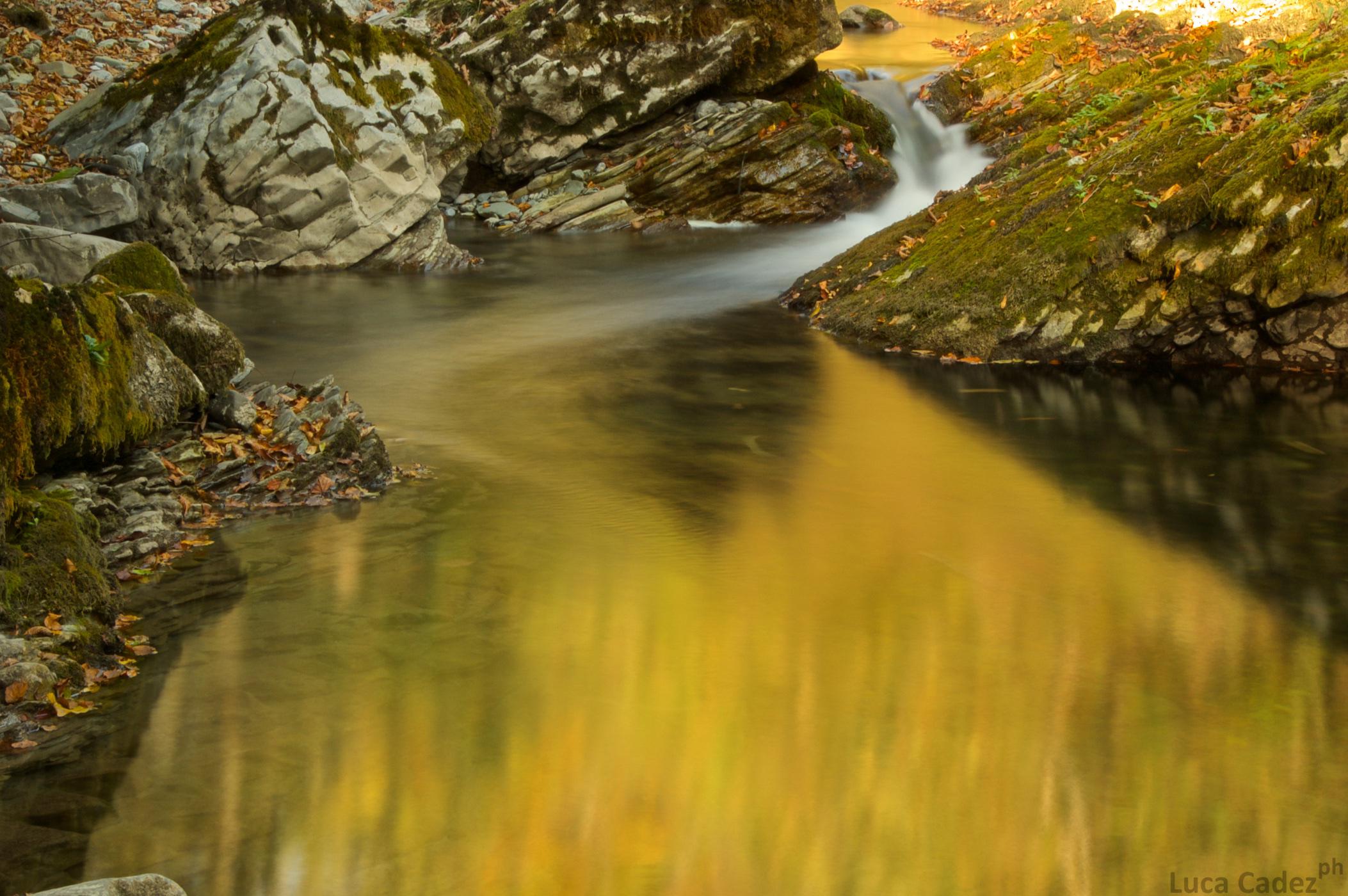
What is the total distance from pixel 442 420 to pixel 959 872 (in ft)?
21.5

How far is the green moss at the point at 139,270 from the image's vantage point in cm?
853

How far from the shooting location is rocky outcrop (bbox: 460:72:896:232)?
19.2 m

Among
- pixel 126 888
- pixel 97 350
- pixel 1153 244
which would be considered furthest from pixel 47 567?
pixel 1153 244

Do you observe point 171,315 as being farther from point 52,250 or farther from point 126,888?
point 126,888

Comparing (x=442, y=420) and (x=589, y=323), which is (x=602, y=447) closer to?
(x=442, y=420)

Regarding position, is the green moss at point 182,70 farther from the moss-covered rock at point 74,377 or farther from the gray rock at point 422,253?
the moss-covered rock at point 74,377

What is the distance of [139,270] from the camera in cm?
864

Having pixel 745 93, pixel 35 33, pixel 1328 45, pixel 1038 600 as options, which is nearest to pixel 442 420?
pixel 1038 600

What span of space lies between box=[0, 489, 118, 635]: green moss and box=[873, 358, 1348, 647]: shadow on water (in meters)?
5.88

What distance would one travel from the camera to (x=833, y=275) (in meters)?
13.7

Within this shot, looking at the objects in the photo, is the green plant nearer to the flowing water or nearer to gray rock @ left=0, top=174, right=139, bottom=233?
the flowing water

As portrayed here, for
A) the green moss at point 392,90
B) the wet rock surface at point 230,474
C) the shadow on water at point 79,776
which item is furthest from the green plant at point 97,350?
the green moss at point 392,90

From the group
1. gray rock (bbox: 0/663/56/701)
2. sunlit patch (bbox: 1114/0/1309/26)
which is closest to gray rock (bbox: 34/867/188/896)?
gray rock (bbox: 0/663/56/701)

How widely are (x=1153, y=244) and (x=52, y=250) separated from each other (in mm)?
10302
